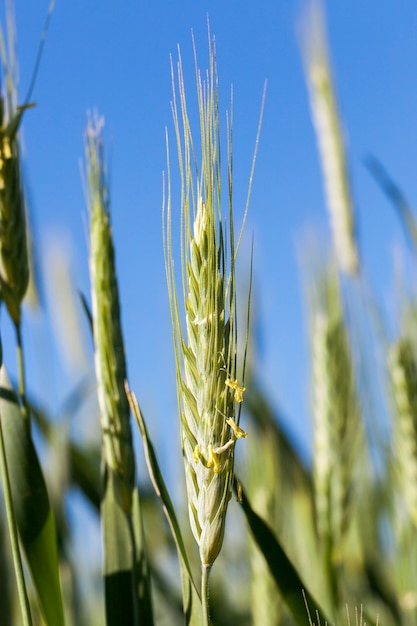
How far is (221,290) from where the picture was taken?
668 millimetres

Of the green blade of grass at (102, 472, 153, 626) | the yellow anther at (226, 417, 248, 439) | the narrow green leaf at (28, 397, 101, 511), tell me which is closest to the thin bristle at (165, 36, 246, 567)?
the yellow anther at (226, 417, 248, 439)

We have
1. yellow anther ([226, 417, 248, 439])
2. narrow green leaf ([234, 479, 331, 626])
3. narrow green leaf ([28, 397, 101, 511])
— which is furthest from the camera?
narrow green leaf ([28, 397, 101, 511])

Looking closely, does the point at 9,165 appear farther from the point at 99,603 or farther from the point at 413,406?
the point at 99,603

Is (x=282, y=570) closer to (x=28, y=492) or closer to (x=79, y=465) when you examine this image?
(x=28, y=492)

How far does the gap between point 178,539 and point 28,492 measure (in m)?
0.22

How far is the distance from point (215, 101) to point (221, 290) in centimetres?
16

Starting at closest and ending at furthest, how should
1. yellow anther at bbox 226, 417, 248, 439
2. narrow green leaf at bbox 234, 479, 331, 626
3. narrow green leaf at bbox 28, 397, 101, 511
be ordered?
yellow anther at bbox 226, 417, 248, 439
narrow green leaf at bbox 234, 479, 331, 626
narrow green leaf at bbox 28, 397, 101, 511

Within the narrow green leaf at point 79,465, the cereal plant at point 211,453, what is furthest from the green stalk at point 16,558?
the narrow green leaf at point 79,465

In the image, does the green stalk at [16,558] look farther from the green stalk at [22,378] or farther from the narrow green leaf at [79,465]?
the narrow green leaf at [79,465]

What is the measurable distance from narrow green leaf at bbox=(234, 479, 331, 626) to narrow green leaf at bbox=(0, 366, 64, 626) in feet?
0.71

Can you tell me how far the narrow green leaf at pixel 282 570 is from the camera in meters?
0.82

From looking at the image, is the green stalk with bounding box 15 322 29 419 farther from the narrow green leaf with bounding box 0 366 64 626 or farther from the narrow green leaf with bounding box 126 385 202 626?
the narrow green leaf with bounding box 126 385 202 626

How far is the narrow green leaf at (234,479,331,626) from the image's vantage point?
820 mm

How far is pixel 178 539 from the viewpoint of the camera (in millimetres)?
722
